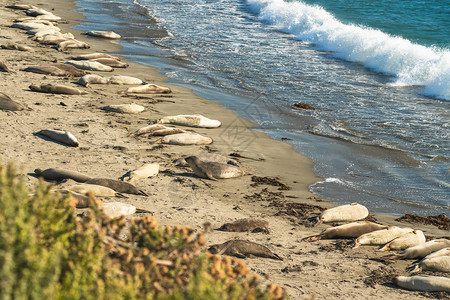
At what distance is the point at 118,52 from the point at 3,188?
1449cm

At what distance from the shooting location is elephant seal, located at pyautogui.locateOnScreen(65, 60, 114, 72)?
44.6 feet

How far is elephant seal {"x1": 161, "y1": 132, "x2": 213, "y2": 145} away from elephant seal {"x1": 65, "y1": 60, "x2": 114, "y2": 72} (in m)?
5.47

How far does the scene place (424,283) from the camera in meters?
5.33

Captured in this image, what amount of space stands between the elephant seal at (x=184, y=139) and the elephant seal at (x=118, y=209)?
9.83 ft

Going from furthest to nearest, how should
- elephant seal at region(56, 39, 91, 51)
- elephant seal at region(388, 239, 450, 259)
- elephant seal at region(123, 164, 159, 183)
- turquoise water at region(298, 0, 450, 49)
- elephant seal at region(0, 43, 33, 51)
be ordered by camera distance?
turquoise water at region(298, 0, 450, 49), elephant seal at region(56, 39, 91, 51), elephant seal at region(0, 43, 33, 51), elephant seal at region(123, 164, 159, 183), elephant seal at region(388, 239, 450, 259)

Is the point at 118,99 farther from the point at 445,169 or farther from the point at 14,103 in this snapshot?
the point at 445,169

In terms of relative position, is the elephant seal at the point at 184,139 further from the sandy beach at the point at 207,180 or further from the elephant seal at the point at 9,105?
the elephant seal at the point at 9,105

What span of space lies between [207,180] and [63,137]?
239 cm

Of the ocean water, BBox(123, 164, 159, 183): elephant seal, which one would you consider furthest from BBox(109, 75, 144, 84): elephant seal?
BBox(123, 164, 159, 183): elephant seal

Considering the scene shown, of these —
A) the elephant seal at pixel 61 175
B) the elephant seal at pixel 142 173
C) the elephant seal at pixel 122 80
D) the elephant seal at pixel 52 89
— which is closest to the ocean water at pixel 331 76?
the elephant seal at pixel 122 80

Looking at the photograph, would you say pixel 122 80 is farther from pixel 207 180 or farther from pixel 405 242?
pixel 405 242

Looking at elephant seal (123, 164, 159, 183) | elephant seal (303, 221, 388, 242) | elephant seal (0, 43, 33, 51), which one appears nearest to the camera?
elephant seal (303, 221, 388, 242)

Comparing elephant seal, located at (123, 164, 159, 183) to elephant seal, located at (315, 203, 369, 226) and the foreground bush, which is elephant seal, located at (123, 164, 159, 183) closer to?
elephant seal, located at (315, 203, 369, 226)

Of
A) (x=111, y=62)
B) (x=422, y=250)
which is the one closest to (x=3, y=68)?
(x=111, y=62)
